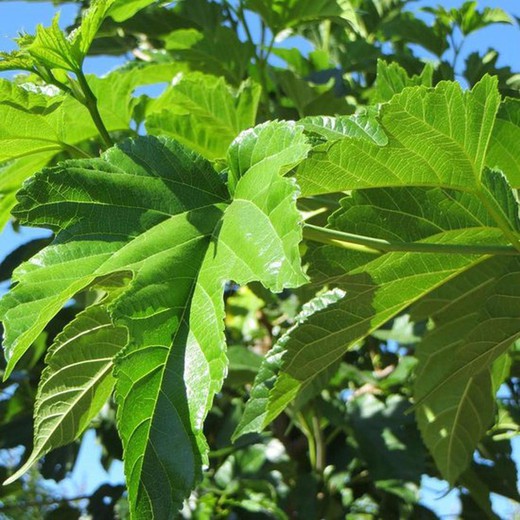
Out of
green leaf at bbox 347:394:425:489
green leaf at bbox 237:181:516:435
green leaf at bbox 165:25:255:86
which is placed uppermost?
green leaf at bbox 165:25:255:86

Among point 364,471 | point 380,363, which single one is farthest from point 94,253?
point 380,363

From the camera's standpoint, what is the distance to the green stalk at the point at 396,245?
826mm

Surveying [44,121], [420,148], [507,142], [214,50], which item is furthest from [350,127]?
[214,50]

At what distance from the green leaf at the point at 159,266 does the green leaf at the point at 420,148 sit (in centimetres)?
8

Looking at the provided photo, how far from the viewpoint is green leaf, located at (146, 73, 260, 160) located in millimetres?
1236

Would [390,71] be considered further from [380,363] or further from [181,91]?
[380,363]

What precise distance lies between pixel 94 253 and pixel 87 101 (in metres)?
0.21

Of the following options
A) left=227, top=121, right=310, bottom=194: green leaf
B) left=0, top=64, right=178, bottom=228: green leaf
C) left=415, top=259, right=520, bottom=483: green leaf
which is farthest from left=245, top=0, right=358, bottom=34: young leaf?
left=227, top=121, right=310, bottom=194: green leaf

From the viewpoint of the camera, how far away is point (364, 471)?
1.81 metres

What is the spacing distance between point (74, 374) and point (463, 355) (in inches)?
15.7

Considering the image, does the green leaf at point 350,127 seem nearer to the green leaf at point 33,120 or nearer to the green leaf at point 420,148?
the green leaf at point 420,148

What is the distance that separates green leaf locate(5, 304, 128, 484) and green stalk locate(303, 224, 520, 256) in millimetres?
186

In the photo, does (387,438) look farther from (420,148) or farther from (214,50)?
(420,148)

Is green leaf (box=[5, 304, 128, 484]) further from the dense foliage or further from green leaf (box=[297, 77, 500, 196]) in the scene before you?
green leaf (box=[297, 77, 500, 196])
